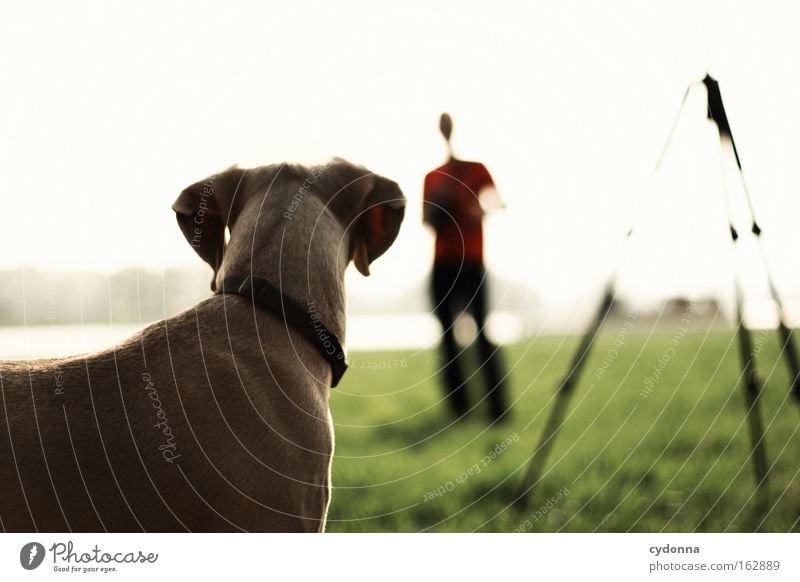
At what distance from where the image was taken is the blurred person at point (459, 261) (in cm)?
359

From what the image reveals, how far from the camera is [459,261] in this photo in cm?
466

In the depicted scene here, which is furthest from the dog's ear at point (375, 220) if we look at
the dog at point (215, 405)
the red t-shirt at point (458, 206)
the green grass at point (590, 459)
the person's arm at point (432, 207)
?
the green grass at point (590, 459)

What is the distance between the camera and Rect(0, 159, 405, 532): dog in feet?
6.66

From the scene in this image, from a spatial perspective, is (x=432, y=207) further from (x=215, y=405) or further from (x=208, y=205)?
(x=215, y=405)

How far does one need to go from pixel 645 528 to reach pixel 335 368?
1.75m

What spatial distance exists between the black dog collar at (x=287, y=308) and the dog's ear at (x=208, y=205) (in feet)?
0.96

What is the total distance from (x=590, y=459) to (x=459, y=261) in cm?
138

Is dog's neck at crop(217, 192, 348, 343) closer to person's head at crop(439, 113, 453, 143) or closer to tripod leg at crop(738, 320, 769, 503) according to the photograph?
person's head at crop(439, 113, 453, 143)

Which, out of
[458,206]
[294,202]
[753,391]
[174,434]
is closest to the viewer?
[174,434]

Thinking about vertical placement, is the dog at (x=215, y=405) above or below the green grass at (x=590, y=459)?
above

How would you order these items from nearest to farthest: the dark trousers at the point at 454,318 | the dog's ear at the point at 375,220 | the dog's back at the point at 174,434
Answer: the dog's back at the point at 174,434 → the dog's ear at the point at 375,220 → the dark trousers at the point at 454,318

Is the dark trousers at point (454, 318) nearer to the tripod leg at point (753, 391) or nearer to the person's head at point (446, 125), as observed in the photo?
the person's head at point (446, 125)


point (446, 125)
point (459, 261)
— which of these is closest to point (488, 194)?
point (446, 125)
